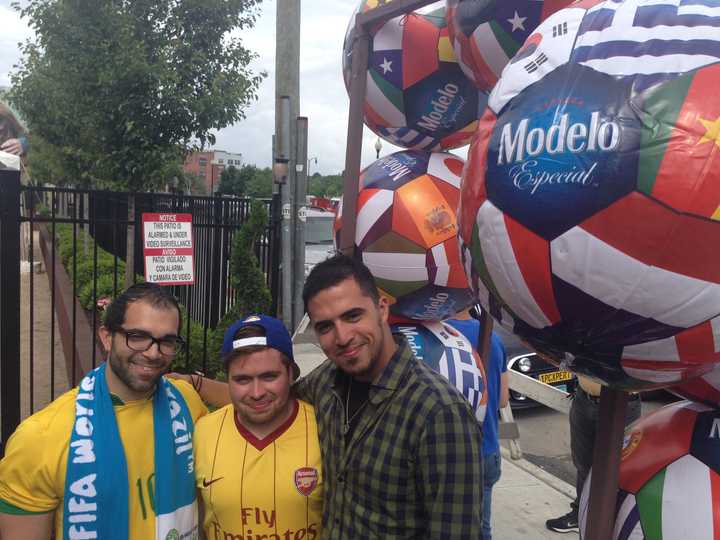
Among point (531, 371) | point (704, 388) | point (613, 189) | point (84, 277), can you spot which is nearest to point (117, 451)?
point (613, 189)

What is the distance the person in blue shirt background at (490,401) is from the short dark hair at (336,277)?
1.21 metres

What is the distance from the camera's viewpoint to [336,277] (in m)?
1.72

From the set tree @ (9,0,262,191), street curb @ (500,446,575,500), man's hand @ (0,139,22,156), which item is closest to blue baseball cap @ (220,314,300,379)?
street curb @ (500,446,575,500)

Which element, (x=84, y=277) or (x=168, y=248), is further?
(x=84, y=277)

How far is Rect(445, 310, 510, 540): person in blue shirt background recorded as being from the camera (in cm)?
280

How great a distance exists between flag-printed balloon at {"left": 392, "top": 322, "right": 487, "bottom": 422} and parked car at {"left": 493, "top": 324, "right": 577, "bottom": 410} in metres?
3.26

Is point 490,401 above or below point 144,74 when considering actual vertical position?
below

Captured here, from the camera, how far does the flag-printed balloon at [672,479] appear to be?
4.56 ft

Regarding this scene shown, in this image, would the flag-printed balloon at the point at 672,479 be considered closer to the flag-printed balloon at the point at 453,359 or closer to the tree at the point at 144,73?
the flag-printed balloon at the point at 453,359

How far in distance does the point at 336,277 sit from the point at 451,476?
24.8 inches

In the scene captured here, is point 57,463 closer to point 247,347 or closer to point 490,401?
point 247,347

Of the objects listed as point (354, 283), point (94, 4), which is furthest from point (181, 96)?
point (354, 283)

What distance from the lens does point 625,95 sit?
1098 millimetres

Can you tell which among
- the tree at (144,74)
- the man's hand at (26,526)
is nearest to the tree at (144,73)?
the tree at (144,74)
